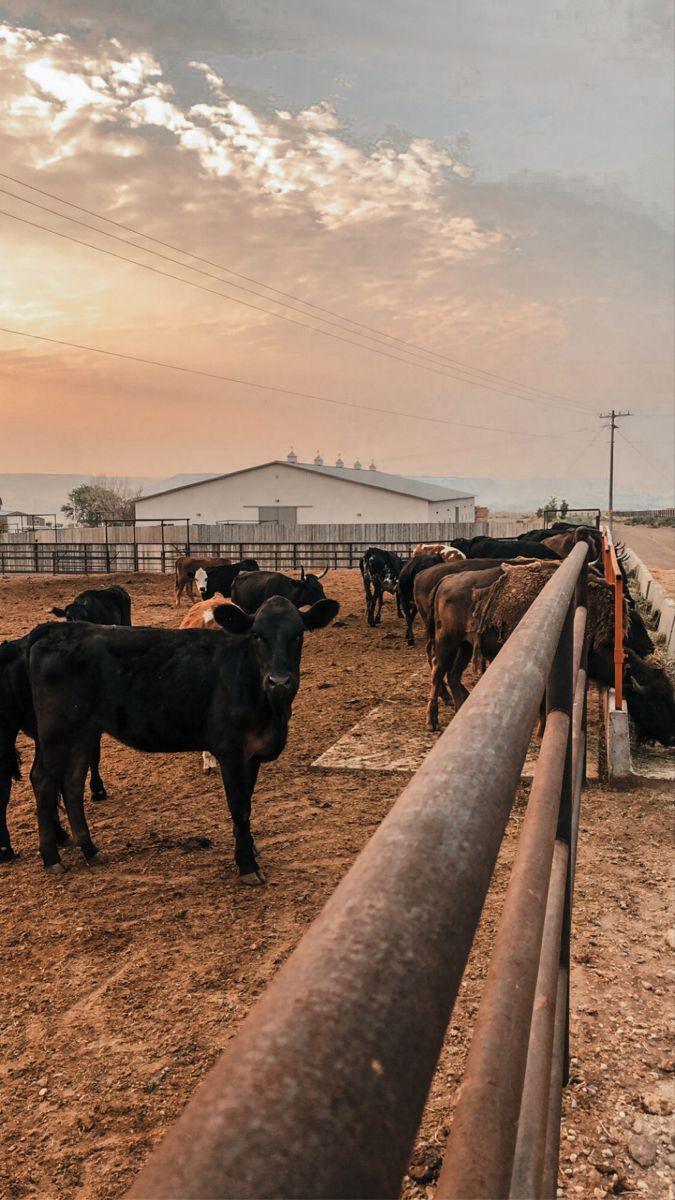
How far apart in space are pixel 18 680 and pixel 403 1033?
5535 millimetres

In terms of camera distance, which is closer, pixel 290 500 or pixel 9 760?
pixel 9 760

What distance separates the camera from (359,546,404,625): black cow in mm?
15766

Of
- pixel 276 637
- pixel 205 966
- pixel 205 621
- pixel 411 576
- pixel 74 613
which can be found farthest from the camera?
pixel 411 576

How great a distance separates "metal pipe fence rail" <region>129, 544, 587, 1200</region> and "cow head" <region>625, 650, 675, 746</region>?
6449mm

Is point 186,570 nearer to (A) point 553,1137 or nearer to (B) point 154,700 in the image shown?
(B) point 154,700

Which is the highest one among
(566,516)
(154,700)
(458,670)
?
(566,516)

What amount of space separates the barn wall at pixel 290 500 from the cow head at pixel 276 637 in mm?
45997

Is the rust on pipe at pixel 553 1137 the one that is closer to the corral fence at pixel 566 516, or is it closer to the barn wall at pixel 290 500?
the corral fence at pixel 566 516

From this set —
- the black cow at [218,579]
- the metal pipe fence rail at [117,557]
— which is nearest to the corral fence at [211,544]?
the metal pipe fence rail at [117,557]

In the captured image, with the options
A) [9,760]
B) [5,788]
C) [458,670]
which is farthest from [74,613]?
[458,670]

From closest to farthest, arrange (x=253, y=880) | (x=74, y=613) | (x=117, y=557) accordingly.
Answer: (x=253, y=880), (x=74, y=613), (x=117, y=557)

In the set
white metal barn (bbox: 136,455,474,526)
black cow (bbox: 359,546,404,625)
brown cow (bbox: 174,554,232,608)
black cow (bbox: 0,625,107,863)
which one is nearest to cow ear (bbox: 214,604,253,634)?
black cow (bbox: 0,625,107,863)

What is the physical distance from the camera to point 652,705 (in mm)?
6887

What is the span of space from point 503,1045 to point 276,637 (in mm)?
4297
